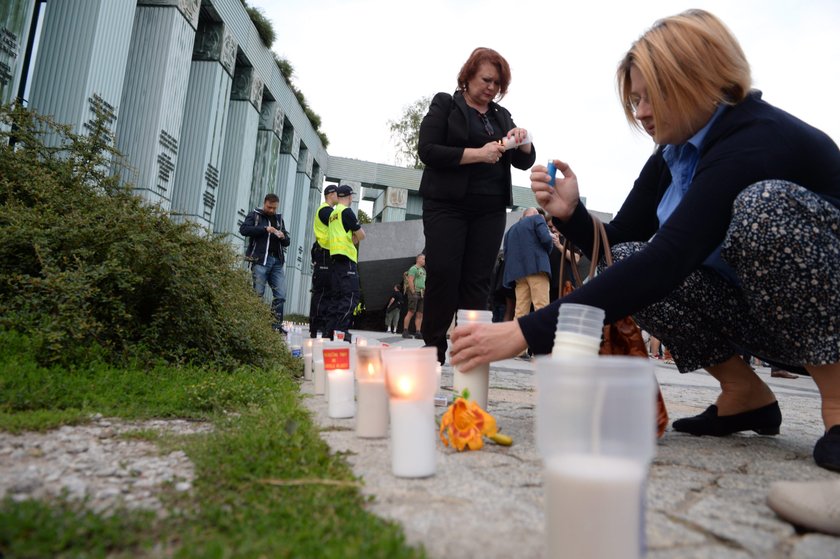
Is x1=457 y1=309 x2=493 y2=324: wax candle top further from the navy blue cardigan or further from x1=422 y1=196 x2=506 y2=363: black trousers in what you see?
x1=422 y1=196 x2=506 y2=363: black trousers

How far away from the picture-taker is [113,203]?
364 centimetres

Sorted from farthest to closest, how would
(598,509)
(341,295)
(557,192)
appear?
(341,295) < (557,192) < (598,509)

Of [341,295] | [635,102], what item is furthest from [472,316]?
[341,295]

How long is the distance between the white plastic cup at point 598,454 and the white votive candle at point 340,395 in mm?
1646

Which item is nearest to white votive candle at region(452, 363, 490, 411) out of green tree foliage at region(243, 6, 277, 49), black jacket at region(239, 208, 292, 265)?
black jacket at region(239, 208, 292, 265)

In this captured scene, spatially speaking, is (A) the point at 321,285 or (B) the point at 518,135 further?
(A) the point at 321,285

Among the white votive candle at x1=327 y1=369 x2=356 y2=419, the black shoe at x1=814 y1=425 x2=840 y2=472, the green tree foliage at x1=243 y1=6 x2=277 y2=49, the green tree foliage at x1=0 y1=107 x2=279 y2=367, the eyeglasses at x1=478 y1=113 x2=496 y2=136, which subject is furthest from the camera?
the green tree foliage at x1=243 y1=6 x2=277 y2=49

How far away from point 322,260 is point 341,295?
2.42 ft

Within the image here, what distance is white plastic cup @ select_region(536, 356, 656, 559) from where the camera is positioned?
0.85 metres

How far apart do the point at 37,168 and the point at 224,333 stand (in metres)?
1.54

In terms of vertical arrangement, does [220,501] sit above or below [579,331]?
below

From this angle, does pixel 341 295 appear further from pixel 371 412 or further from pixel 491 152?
pixel 371 412

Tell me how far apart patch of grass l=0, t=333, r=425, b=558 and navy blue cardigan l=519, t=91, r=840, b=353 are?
0.72 meters

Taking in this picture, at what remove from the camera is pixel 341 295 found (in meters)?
7.05
